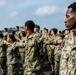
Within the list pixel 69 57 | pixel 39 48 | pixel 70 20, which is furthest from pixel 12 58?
pixel 70 20

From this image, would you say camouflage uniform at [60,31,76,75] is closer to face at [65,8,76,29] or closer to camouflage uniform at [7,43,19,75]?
face at [65,8,76,29]

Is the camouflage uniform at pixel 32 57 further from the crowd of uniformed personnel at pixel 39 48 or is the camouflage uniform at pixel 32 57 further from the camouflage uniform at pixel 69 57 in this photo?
the camouflage uniform at pixel 69 57

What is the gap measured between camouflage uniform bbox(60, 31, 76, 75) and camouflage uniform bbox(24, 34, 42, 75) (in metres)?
3.51

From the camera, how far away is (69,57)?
3758 mm

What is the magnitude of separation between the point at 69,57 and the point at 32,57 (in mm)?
3607

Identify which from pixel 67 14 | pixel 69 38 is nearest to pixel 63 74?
pixel 69 38

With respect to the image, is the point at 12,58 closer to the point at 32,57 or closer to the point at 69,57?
the point at 32,57

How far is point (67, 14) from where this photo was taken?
3738 mm

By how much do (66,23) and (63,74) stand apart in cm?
61

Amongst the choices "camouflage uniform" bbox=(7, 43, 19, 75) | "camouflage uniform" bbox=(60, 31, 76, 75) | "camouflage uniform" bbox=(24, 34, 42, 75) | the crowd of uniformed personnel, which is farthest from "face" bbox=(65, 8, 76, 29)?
"camouflage uniform" bbox=(7, 43, 19, 75)

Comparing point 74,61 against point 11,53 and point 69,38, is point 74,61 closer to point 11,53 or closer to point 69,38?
point 69,38

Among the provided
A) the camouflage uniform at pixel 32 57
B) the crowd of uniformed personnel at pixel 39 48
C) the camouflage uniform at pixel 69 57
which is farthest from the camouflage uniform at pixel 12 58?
the camouflage uniform at pixel 69 57

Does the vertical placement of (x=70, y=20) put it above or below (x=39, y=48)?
above

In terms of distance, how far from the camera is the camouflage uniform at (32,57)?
24.0 ft
